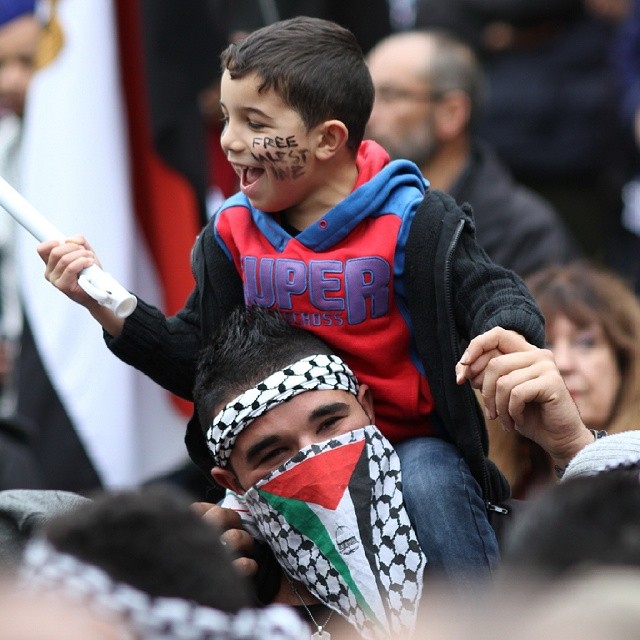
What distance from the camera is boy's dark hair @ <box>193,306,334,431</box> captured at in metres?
2.62

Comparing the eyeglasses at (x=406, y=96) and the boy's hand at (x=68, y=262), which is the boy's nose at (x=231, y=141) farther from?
the eyeglasses at (x=406, y=96)

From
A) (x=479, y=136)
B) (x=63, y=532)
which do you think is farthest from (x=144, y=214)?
(x=63, y=532)

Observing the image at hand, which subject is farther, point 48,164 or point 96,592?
point 48,164

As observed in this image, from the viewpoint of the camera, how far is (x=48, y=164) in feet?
17.6

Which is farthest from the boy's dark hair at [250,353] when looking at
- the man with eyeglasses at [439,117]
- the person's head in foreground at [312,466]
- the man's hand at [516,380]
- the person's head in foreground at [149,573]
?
the man with eyeglasses at [439,117]

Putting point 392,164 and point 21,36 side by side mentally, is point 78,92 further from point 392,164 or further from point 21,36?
point 392,164

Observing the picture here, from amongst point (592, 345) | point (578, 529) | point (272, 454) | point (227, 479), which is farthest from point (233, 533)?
point (592, 345)

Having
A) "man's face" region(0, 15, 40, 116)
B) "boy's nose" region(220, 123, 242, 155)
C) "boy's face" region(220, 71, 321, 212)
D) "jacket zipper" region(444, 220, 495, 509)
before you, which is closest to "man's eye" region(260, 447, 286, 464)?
"jacket zipper" region(444, 220, 495, 509)

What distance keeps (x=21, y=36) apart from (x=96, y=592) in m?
4.57

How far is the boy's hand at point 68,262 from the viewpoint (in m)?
2.55

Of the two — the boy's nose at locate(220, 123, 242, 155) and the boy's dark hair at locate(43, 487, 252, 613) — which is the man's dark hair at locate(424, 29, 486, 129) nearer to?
the boy's nose at locate(220, 123, 242, 155)

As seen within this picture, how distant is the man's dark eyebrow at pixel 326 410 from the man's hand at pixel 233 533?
30cm

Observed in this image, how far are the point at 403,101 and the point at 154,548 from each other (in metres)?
4.27

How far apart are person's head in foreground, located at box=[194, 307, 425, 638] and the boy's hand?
0.94ft
